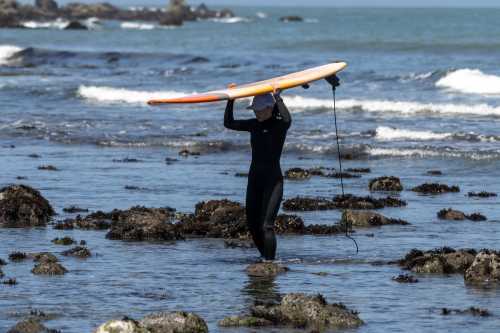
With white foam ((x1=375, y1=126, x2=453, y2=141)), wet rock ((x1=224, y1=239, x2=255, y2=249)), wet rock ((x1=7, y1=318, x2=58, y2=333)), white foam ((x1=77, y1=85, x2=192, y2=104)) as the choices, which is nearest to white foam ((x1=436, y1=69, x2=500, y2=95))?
white foam ((x1=77, y1=85, x2=192, y2=104))

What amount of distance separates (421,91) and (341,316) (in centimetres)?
3659

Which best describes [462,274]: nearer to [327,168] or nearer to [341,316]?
[341,316]

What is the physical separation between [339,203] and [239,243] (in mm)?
3821

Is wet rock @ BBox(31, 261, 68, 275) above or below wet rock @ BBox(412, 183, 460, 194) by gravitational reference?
below

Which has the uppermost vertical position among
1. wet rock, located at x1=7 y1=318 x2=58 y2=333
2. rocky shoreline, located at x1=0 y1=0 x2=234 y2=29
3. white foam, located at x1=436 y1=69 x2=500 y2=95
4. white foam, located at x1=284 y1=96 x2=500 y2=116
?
rocky shoreline, located at x1=0 y1=0 x2=234 y2=29

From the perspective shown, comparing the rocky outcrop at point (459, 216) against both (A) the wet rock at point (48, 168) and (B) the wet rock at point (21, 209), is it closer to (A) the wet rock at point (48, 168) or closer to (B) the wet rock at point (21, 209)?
(B) the wet rock at point (21, 209)

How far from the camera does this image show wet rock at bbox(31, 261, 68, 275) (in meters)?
13.7

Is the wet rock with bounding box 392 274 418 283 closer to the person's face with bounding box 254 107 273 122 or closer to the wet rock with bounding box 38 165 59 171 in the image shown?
the person's face with bounding box 254 107 273 122

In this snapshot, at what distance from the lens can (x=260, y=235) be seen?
14.4 metres

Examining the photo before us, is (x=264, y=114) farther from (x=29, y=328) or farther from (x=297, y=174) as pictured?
(x=297, y=174)

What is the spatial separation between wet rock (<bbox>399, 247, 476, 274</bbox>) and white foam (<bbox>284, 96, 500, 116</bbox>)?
24.4m

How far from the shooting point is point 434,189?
21.4 metres

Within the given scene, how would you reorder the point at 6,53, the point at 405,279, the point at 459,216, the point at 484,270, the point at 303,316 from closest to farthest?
1. the point at 303,316
2. the point at 484,270
3. the point at 405,279
4. the point at 459,216
5. the point at 6,53

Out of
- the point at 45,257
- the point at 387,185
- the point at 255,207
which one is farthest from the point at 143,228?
the point at 387,185
